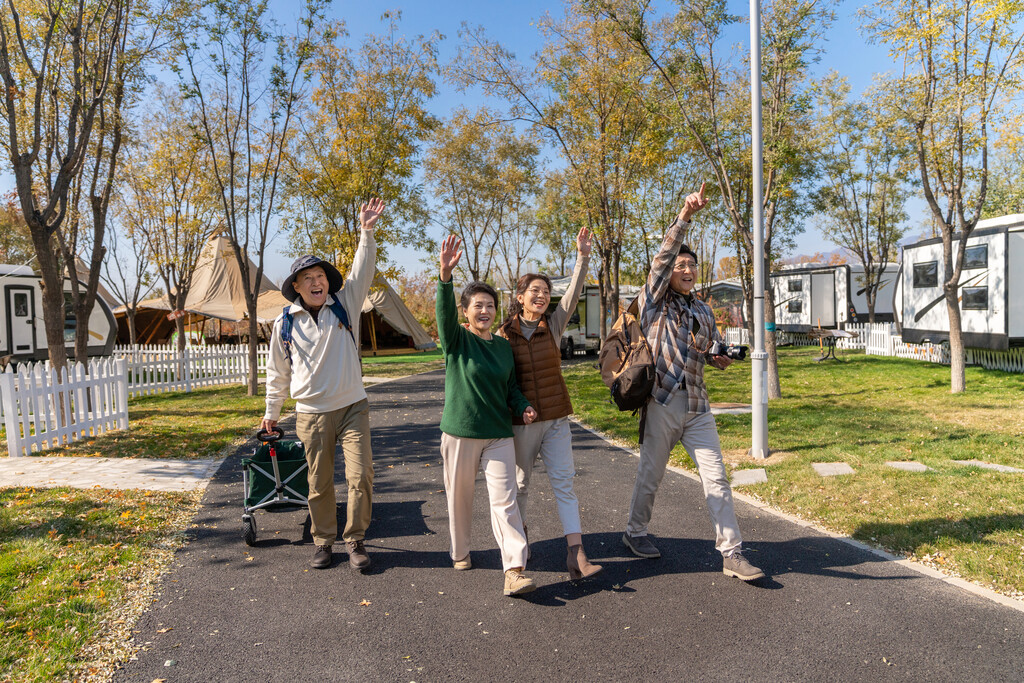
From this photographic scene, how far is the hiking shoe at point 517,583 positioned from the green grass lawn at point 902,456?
8.51 ft

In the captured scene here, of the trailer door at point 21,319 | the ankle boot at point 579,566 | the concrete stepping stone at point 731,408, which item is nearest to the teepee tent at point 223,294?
the trailer door at point 21,319

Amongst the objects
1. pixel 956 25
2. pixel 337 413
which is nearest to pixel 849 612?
pixel 337 413

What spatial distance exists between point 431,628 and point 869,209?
107ft

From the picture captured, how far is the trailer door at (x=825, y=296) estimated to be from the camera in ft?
90.7

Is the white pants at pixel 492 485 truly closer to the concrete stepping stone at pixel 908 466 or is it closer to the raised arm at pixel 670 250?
the raised arm at pixel 670 250

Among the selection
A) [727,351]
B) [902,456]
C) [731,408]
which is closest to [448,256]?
[727,351]

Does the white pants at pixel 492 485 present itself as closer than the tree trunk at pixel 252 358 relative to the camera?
Yes

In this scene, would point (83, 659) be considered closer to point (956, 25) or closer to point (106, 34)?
point (106, 34)

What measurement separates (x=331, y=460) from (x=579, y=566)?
5.78ft

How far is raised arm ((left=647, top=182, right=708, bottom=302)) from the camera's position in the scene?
3996mm

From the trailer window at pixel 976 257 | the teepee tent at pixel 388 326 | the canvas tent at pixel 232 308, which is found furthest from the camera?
the teepee tent at pixel 388 326

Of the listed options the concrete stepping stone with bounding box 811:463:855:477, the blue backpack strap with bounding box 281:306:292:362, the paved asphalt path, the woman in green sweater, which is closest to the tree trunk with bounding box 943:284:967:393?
the concrete stepping stone with bounding box 811:463:855:477

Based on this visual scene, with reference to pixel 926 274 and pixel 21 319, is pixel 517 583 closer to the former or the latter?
pixel 926 274

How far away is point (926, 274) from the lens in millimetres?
17359
